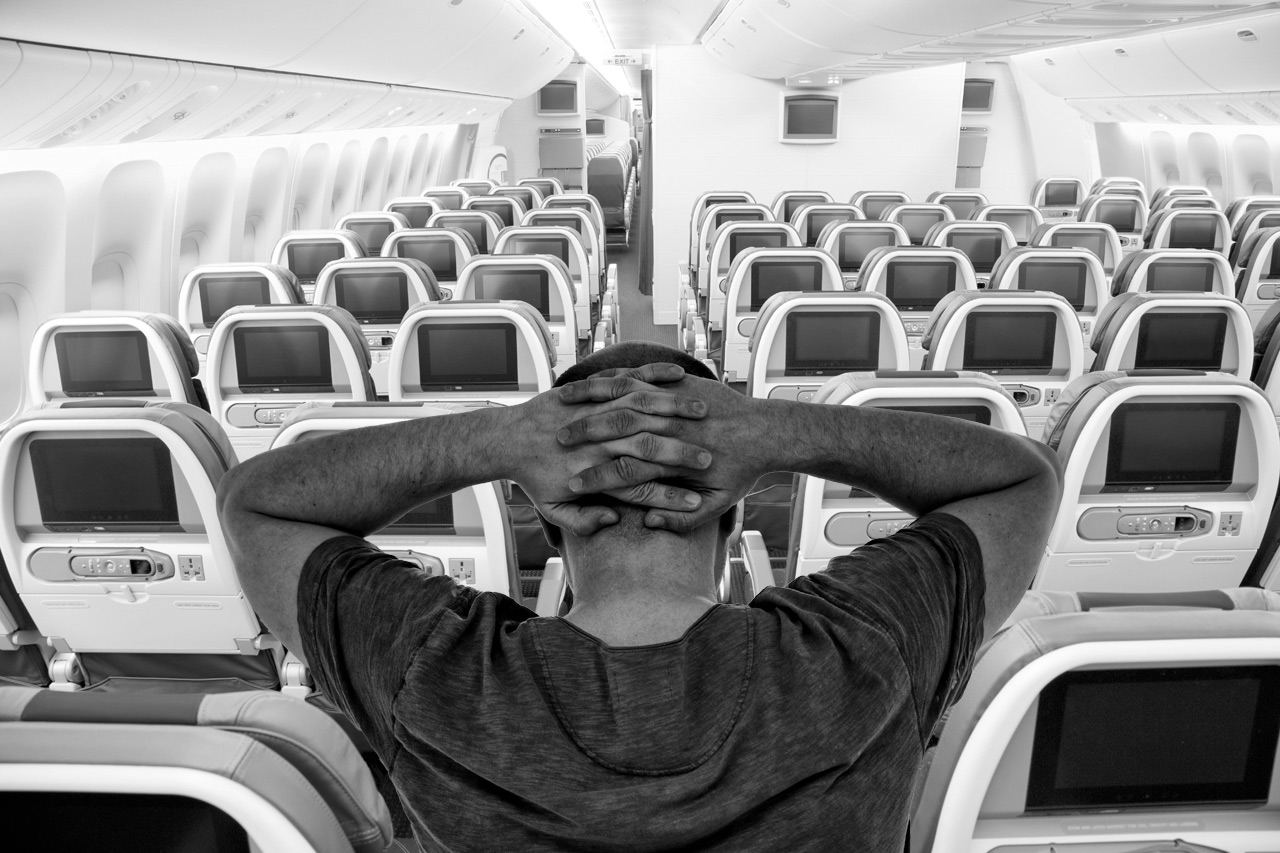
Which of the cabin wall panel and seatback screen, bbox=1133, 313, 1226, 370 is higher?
the cabin wall panel

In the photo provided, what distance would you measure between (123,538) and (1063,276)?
5.54 meters

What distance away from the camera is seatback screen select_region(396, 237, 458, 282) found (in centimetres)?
777

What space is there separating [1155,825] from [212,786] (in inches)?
48.0

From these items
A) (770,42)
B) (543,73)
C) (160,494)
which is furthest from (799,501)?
(543,73)

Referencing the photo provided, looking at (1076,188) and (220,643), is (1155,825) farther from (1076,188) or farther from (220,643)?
(1076,188)

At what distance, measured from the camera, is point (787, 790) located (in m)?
0.90

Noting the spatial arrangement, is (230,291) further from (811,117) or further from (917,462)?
(811,117)

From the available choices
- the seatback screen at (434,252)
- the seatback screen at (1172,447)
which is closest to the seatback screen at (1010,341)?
the seatback screen at (1172,447)

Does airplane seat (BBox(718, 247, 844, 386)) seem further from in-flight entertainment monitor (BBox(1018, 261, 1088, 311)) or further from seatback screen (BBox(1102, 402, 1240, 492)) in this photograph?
seatback screen (BBox(1102, 402, 1240, 492))

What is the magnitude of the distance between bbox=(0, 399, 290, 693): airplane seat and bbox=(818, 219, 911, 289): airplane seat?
19.9 ft

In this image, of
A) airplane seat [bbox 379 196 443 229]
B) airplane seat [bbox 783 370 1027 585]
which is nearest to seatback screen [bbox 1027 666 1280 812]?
airplane seat [bbox 783 370 1027 585]

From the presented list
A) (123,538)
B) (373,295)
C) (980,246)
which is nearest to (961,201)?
(980,246)

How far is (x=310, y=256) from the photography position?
7.80 metres

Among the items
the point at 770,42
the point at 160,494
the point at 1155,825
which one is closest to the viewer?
the point at 1155,825
